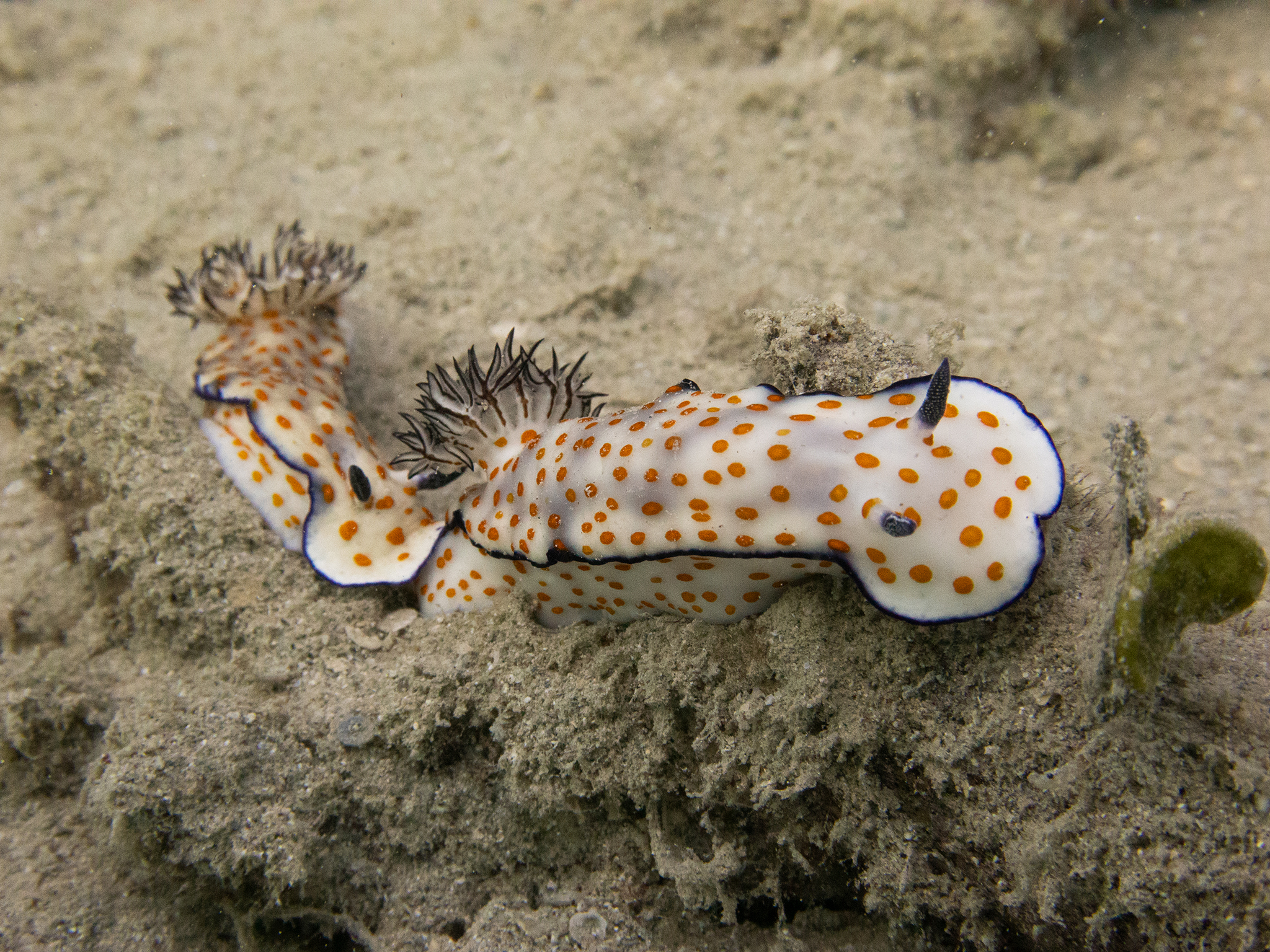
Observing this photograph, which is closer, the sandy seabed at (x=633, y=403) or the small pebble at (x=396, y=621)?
the sandy seabed at (x=633, y=403)

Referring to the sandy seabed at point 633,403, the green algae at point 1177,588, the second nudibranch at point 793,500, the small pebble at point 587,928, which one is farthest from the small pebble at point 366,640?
the green algae at point 1177,588

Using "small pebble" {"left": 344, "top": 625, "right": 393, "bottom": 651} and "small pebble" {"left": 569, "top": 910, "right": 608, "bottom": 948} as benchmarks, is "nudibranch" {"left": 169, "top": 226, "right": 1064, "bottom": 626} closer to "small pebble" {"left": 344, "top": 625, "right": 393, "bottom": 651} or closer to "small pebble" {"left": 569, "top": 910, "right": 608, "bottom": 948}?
"small pebble" {"left": 344, "top": 625, "right": 393, "bottom": 651}

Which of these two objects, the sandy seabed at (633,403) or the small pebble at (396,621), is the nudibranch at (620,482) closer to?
the small pebble at (396,621)

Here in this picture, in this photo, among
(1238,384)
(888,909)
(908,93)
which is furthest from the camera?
(908,93)

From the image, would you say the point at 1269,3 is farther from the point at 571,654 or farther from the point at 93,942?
the point at 93,942

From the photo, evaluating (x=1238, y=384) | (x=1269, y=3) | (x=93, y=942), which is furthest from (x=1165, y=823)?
(x=1269, y=3)

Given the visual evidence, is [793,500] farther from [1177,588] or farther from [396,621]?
[396,621]
